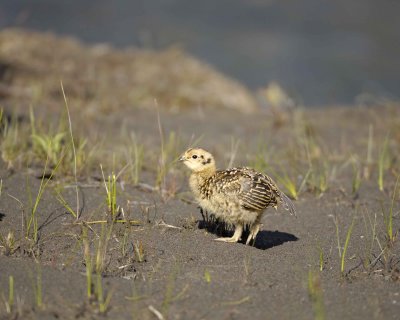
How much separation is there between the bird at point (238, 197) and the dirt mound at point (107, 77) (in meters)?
4.67

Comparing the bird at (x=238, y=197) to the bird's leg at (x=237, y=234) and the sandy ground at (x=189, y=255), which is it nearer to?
the bird's leg at (x=237, y=234)

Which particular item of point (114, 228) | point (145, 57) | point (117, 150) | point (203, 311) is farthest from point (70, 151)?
point (145, 57)

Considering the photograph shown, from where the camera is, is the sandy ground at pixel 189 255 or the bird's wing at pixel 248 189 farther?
the bird's wing at pixel 248 189

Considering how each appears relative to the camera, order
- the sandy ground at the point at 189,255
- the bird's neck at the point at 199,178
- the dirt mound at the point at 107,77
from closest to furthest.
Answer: the sandy ground at the point at 189,255, the bird's neck at the point at 199,178, the dirt mound at the point at 107,77

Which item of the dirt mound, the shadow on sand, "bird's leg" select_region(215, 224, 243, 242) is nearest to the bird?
"bird's leg" select_region(215, 224, 243, 242)

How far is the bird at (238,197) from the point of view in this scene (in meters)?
4.40

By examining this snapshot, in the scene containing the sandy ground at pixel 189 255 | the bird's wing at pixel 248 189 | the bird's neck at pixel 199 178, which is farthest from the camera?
the bird's neck at pixel 199 178

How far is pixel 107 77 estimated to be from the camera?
10.9 m

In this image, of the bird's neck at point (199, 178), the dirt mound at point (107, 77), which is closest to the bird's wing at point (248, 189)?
the bird's neck at point (199, 178)

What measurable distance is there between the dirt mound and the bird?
184 inches

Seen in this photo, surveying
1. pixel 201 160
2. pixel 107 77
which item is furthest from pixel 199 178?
pixel 107 77

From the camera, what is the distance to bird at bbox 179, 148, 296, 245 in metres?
4.40

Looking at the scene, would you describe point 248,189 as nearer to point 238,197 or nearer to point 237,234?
point 238,197

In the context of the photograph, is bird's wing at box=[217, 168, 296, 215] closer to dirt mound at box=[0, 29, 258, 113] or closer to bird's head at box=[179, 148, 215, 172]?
bird's head at box=[179, 148, 215, 172]
